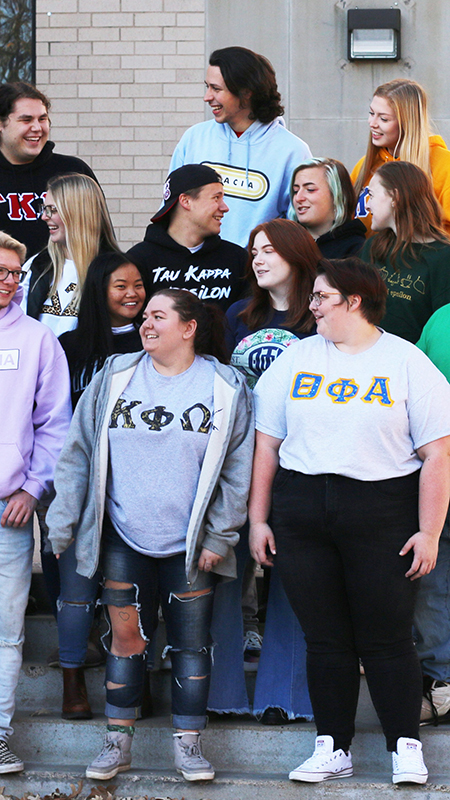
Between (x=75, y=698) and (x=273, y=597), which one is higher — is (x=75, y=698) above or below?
below

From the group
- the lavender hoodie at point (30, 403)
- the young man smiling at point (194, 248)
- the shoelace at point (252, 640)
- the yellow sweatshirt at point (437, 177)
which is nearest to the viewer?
the lavender hoodie at point (30, 403)

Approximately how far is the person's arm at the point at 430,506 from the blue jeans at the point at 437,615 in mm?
352

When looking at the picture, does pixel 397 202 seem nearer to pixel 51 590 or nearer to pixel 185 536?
pixel 185 536

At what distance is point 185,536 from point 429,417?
843mm

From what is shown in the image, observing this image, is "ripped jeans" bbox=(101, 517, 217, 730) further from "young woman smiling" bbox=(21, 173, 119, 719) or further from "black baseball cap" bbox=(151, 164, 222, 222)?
"black baseball cap" bbox=(151, 164, 222, 222)

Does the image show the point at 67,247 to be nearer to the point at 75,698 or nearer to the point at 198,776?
the point at 75,698

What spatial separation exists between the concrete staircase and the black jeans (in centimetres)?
22

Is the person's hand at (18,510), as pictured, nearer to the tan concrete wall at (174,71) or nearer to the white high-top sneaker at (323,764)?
the white high-top sneaker at (323,764)

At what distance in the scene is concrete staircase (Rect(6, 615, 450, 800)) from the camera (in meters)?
3.01

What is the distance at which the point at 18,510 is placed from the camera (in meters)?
3.13

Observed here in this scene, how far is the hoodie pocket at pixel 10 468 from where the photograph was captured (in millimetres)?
3148

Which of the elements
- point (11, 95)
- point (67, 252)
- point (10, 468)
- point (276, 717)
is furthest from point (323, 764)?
point (11, 95)

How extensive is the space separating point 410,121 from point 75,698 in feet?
8.58

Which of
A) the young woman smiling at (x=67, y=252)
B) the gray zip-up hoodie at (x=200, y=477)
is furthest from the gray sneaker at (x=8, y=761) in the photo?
the gray zip-up hoodie at (x=200, y=477)
